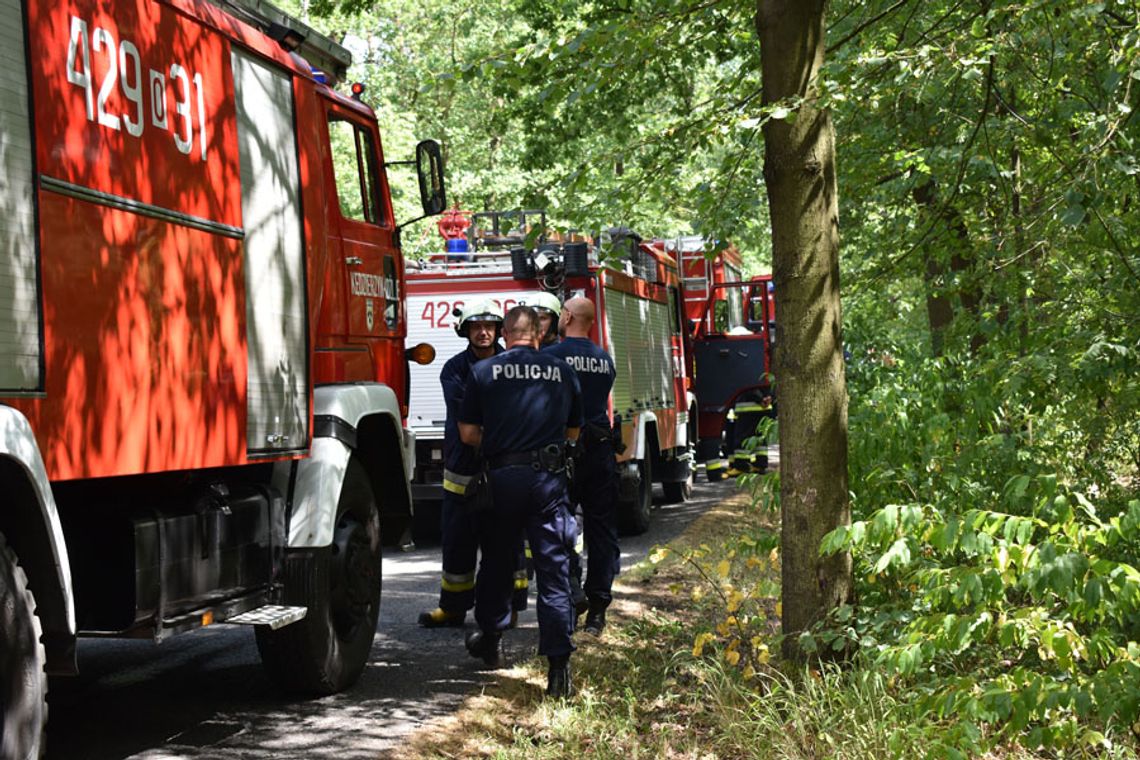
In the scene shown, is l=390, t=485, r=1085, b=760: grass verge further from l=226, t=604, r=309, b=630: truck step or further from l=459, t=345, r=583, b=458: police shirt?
l=459, t=345, r=583, b=458: police shirt

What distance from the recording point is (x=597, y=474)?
8.16 m

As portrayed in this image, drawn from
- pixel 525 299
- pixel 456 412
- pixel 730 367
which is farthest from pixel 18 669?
pixel 730 367

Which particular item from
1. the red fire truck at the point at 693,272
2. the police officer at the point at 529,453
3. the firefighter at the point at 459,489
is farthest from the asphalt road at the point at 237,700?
the red fire truck at the point at 693,272

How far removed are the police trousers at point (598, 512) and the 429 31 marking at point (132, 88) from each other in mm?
3232

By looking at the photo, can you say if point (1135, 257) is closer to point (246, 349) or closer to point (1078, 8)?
point (1078, 8)

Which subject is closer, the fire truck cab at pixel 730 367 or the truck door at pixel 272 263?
the truck door at pixel 272 263

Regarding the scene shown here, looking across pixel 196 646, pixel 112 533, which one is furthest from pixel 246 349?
pixel 196 646

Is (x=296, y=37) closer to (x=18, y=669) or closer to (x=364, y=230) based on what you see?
(x=364, y=230)

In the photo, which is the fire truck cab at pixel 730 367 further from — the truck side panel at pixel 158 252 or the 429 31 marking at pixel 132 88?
the 429 31 marking at pixel 132 88

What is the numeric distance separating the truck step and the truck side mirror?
2.34 metres

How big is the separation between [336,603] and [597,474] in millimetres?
1973

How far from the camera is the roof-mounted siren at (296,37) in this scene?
21.0 feet

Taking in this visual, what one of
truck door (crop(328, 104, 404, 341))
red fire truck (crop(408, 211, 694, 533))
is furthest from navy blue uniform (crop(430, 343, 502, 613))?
red fire truck (crop(408, 211, 694, 533))

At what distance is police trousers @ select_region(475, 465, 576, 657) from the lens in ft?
21.2
